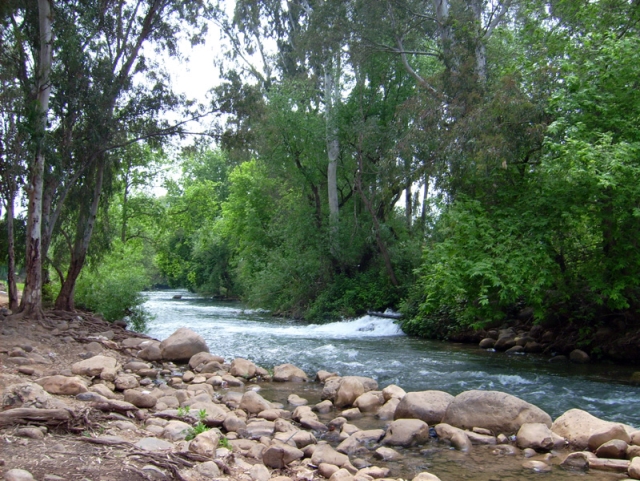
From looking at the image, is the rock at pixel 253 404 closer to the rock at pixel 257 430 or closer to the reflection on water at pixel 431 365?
the rock at pixel 257 430

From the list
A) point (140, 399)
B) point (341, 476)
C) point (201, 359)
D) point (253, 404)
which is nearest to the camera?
point (341, 476)

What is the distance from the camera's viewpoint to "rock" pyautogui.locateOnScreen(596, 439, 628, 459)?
6414 mm

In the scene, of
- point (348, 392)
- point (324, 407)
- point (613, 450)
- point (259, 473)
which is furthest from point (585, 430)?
point (259, 473)

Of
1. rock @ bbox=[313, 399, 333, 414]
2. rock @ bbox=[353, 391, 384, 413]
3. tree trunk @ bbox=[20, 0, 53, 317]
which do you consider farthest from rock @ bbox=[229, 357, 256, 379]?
tree trunk @ bbox=[20, 0, 53, 317]

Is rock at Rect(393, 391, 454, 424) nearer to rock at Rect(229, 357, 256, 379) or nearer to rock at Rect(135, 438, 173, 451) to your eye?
rock at Rect(135, 438, 173, 451)

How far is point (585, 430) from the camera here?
22.8 ft

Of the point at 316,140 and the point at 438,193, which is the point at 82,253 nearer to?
the point at 438,193

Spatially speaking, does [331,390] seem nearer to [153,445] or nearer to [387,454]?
[387,454]

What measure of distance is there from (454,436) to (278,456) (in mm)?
2337

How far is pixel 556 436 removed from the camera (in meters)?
6.93

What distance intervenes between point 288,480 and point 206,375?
5.68m

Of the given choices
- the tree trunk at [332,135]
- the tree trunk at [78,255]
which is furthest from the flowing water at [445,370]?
the tree trunk at [332,135]

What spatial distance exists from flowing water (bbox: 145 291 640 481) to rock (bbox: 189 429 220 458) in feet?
6.49

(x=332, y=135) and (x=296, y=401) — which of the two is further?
(x=332, y=135)
